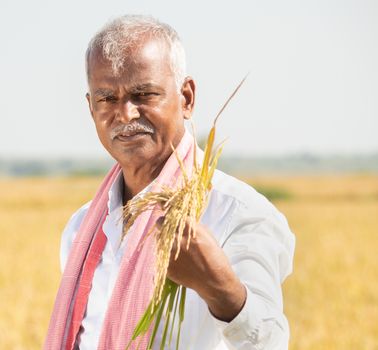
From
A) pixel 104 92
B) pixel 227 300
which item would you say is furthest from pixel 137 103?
pixel 227 300

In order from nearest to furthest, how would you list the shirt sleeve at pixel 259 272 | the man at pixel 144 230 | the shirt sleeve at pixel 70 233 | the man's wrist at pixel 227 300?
the man's wrist at pixel 227 300 → the shirt sleeve at pixel 259 272 → the man at pixel 144 230 → the shirt sleeve at pixel 70 233

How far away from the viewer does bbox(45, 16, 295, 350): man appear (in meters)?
2.44

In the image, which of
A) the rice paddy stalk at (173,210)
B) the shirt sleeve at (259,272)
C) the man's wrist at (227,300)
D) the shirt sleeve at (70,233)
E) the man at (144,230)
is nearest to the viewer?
the rice paddy stalk at (173,210)

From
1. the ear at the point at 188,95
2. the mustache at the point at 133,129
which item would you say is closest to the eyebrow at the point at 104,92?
the mustache at the point at 133,129

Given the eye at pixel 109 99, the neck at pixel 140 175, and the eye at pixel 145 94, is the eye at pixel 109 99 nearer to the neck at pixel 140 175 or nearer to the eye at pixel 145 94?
the eye at pixel 145 94

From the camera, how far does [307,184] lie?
57562mm

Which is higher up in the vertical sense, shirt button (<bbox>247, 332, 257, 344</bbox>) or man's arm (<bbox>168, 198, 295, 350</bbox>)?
man's arm (<bbox>168, 198, 295, 350</bbox>)

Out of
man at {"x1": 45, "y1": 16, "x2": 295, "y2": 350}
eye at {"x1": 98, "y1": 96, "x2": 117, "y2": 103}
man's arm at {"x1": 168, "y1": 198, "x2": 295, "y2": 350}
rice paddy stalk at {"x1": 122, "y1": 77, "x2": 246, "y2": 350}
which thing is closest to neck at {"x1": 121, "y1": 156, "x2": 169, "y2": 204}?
man at {"x1": 45, "y1": 16, "x2": 295, "y2": 350}

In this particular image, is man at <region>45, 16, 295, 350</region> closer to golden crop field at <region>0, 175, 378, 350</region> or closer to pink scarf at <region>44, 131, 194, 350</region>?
pink scarf at <region>44, 131, 194, 350</region>

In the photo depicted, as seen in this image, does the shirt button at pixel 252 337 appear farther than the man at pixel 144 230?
No

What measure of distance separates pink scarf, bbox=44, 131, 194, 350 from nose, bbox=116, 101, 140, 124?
0.70 feet

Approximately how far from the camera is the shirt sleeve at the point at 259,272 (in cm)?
231

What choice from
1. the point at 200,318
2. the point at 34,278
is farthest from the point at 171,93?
the point at 34,278

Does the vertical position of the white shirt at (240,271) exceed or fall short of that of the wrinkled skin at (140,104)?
it falls short
